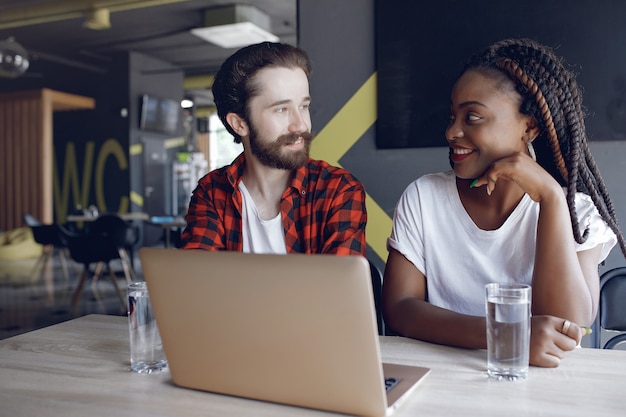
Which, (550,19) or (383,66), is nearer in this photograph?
(550,19)

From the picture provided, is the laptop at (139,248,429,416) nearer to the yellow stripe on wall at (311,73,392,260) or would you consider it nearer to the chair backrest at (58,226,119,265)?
the yellow stripe on wall at (311,73,392,260)

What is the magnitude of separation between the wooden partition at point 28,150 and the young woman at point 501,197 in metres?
10.2

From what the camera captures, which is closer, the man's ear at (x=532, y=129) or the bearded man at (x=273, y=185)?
the man's ear at (x=532, y=129)

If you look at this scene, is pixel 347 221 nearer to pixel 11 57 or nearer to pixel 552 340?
pixel 552 340

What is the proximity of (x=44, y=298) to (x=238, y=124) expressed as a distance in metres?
4.75

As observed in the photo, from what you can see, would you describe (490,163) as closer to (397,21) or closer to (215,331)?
(215,331)

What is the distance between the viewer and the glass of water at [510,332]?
890 mm

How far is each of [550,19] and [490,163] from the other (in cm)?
111

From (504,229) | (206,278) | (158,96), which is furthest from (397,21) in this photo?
(158,96)

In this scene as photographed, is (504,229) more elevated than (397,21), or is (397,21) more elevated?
(397,21)

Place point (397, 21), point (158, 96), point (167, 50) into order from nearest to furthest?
1. point (397, 21)
2. point (167, 50)
3. point (158, 96)

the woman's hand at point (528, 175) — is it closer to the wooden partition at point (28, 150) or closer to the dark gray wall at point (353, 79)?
the dark gray wall at point (353, 79)

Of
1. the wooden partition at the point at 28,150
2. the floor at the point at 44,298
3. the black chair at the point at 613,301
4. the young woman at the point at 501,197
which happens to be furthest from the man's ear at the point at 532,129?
the wooden partition at the point at 28,150

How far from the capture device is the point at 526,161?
4.28 feet
